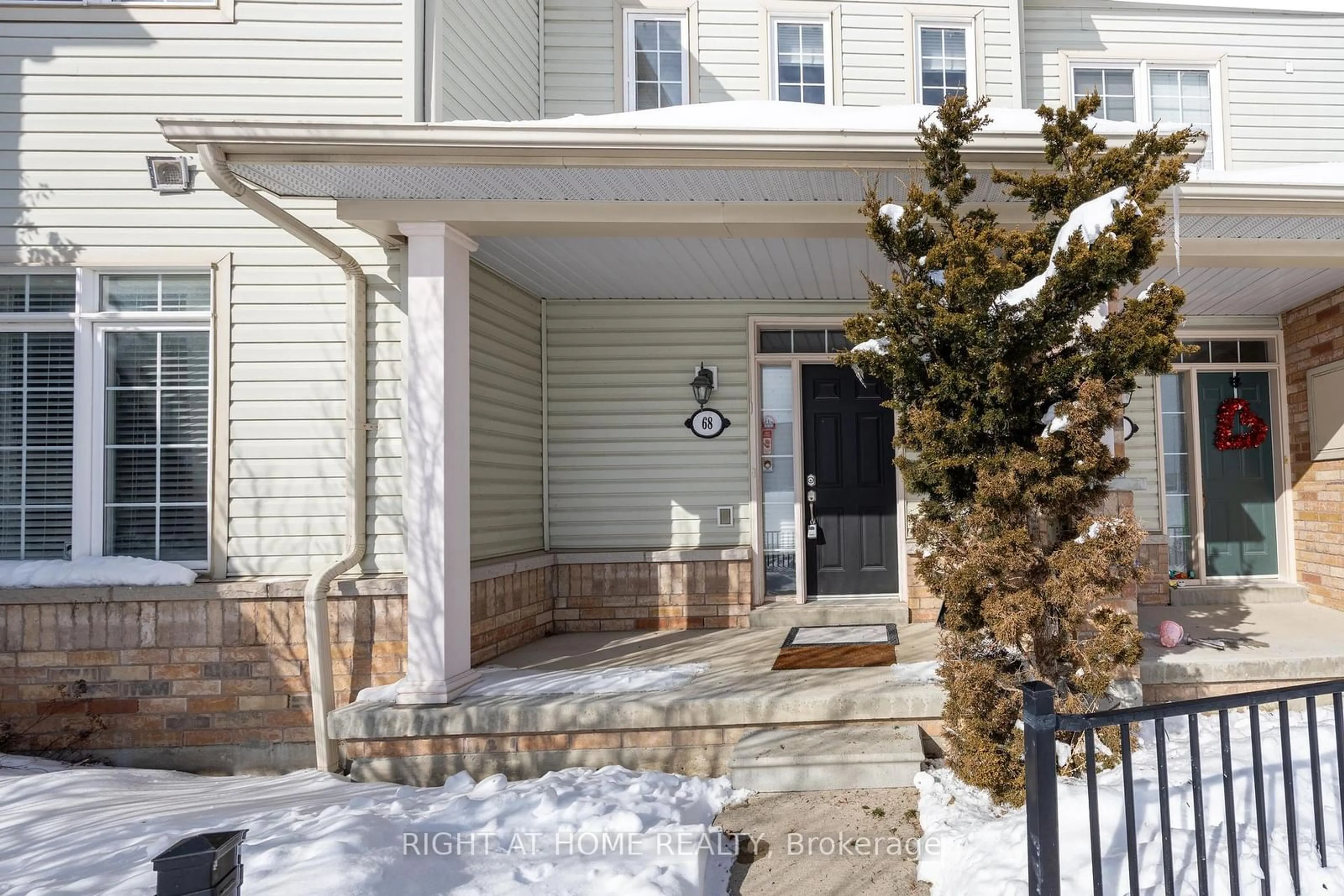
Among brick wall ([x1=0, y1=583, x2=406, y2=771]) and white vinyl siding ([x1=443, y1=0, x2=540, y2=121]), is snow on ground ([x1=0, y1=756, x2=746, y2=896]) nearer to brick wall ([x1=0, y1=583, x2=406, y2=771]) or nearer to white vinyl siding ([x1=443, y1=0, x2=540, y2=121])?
brick wall ([x1=0, y1=583, x2=406, y2=771])

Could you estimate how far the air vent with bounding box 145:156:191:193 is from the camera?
172 inches

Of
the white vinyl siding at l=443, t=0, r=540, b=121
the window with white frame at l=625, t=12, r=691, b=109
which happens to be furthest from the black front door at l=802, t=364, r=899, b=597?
the white vinyl siding at l=443, t=0, r=540, b=121

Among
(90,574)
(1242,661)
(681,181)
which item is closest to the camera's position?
(681,181)

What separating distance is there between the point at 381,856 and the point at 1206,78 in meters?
8.40

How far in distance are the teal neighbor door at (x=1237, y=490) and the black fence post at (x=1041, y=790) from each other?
5.61 meters

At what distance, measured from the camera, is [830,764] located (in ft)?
11.2

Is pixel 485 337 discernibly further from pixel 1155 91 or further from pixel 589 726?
pixel 1155 91

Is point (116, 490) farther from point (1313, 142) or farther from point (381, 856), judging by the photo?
point (1313, 142)

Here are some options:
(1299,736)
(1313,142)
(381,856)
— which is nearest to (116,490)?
(381,856)

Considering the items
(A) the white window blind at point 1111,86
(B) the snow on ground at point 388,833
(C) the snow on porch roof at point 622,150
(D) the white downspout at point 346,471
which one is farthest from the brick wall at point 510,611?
(A) the white window blind at point 1111,86

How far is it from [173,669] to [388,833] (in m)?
2.14

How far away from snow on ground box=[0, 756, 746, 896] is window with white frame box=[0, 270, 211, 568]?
1422 mm

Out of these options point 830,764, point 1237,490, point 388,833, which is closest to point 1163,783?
point 830,764

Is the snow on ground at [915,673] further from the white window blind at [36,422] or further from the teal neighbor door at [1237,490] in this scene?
the white window blind at [36,422]
